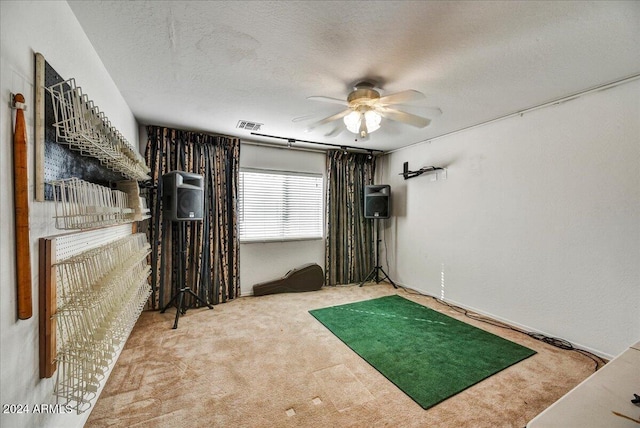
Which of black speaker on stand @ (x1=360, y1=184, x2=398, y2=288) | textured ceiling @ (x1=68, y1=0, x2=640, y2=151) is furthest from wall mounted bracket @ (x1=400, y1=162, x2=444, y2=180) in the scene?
textured ceiling @ (x1=68, y1=0, x2=640, y2=151)

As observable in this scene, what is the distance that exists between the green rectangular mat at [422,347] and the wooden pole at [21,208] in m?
2.13

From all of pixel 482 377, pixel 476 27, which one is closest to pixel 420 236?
pixel 482 377

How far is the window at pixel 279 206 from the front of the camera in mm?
4059

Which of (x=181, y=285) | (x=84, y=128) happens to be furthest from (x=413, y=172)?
(x=84, y=128)

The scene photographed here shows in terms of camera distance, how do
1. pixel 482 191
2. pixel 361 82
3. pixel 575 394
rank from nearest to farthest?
pixel 575 394, pixel 361 82, pixel 482 191

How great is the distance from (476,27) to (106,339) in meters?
2.60

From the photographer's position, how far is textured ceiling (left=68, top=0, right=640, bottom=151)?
56.2 inches

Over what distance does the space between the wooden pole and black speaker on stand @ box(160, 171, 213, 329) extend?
6.68 ft

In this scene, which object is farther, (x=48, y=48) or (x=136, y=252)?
(x=136, y=252)

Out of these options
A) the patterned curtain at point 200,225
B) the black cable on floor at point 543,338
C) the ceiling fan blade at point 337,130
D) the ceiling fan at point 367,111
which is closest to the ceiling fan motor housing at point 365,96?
the ceiling fan at point 367,111

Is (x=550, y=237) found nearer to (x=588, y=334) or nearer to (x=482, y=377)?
(x=588, y=334)

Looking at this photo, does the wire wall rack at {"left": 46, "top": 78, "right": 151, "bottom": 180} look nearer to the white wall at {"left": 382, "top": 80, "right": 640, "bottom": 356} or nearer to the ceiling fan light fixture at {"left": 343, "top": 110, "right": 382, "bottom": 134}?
the ceiling fan light fixture at {"left": 343, "top": 110, "right": 382, "bottom": 134}

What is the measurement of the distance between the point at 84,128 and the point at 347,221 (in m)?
3.83

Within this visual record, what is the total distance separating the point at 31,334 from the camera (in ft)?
3.47
